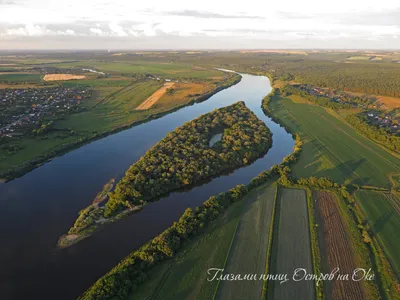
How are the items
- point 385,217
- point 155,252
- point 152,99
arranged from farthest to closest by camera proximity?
point 152,99
point 385,217
point 155,252

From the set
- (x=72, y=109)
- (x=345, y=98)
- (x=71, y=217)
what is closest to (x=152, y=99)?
(x=72, y=109)

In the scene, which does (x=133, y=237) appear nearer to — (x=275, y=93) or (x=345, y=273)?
(x=345, y=273)

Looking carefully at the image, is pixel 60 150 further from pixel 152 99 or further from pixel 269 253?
pixel 152 99

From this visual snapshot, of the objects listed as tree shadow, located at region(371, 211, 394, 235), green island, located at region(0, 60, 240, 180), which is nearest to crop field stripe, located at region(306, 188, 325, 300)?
tree shadow, located at region(371, 211, 394, 235)

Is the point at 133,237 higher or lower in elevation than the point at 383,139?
lower

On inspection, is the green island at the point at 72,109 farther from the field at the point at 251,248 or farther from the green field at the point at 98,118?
the field at the point at 251,248

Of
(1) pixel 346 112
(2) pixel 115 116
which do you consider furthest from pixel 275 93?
(2) pixel 115 116

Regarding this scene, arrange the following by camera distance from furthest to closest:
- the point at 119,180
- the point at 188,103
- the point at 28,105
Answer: the point at 188,103 → the point at 28,105 → the point at 119,180

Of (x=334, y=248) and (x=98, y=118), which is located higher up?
(x=98, y=118)
